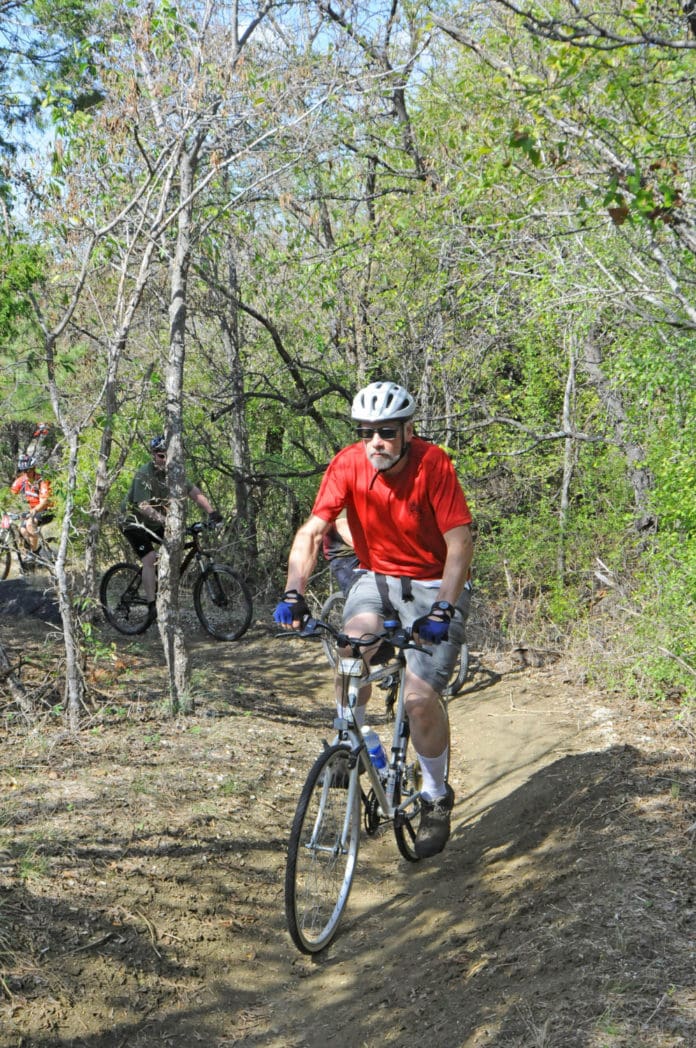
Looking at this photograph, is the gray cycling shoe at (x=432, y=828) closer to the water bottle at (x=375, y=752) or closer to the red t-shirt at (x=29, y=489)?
the water bottle at (x=375, y=752)

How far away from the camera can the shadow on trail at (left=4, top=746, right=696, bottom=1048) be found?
132 inches

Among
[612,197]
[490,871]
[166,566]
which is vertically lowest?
[490,871]

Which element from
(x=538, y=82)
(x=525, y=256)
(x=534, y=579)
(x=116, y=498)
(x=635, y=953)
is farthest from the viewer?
(x=116, y=498)

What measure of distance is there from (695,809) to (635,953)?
5.02 feet

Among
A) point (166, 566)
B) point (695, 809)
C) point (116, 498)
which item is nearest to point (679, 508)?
point (695, 809)

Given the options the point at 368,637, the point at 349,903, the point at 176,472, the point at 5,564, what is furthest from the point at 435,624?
the point at 5,564

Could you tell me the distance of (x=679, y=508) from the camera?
720 centimetres

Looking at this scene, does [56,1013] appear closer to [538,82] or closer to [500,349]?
[538,82]

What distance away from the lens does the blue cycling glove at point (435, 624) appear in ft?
13.5

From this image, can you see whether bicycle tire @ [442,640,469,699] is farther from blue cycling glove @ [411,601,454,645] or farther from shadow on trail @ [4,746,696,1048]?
blue cycling glove @ [411,601,454,645]

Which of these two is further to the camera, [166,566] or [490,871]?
[166,566]

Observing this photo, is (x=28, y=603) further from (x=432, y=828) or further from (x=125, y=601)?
(x=432, y=828)

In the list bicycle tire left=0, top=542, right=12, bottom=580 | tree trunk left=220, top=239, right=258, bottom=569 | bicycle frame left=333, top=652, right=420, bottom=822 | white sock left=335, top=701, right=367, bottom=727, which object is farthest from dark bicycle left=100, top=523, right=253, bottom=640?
white sock left=335, top=701, right=367, bottom=727

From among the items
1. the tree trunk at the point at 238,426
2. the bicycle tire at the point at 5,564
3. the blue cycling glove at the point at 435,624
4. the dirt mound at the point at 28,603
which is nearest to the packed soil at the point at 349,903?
the blue cycling glove at the point at 435,624
